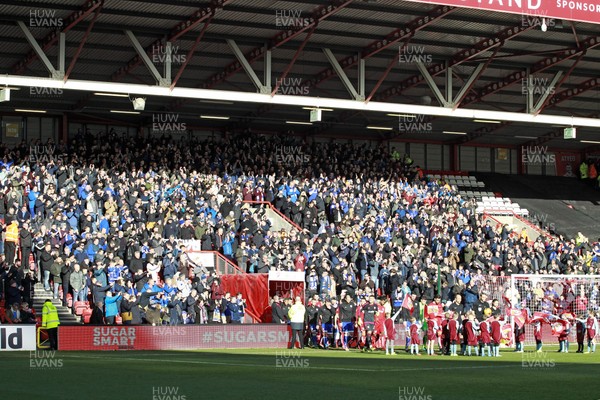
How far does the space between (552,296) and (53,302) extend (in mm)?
15665

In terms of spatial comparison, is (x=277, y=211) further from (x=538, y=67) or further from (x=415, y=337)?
(x=415, y=337)

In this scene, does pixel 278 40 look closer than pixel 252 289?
No

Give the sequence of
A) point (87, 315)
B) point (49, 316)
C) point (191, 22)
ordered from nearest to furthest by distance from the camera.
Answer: point (49, 316)
point (87, 315)
point (191, 22)

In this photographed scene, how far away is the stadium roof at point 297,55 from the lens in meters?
36.4

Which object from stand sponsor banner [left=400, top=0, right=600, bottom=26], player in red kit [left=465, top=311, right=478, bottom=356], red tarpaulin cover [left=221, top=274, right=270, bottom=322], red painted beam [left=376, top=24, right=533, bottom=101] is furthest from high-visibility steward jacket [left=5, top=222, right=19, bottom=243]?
red painted beam [left=376, top=24, right=533, bottom=101]

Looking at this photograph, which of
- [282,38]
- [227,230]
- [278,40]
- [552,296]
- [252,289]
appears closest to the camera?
[552,296]

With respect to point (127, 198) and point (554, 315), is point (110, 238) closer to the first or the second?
point (127, 198)

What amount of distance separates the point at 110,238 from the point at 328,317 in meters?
7.35

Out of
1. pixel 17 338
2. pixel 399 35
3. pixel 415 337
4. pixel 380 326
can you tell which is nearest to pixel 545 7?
pixel 399 35

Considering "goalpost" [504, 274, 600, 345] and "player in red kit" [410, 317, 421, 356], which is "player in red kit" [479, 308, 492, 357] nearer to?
"player in red kit" [410, 317, 421, 356]

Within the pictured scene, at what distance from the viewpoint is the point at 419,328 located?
2814 centimetres

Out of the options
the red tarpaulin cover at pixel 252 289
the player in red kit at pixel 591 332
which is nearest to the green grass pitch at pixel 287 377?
the player in red kit at pixel 591 332

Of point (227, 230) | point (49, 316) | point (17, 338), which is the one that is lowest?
point (17, 338)

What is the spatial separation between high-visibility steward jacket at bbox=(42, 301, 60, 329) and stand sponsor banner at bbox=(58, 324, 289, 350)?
2.39 ft
